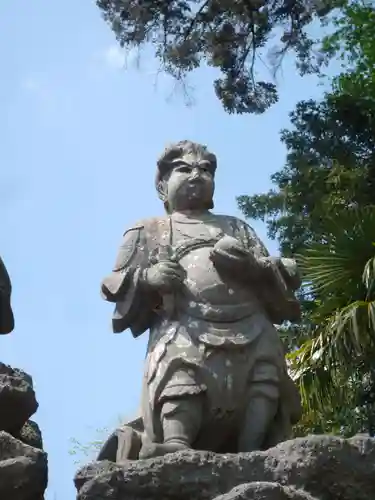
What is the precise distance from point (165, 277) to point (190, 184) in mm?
831

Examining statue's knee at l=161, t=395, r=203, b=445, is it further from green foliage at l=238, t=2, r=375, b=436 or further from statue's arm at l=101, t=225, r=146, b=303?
green foliage at l=238, t=2, r=375, b=436

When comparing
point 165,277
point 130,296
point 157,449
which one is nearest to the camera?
point 157,449

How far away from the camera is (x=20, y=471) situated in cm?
532

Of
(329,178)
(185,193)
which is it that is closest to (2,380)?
(185,193)

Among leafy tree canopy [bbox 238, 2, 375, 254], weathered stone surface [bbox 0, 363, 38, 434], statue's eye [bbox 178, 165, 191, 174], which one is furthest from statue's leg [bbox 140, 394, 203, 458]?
leafy tree canopy [bbox 238, 2, 375, 254]

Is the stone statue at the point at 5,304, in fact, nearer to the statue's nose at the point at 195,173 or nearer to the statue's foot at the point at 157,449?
the statue's nose at the point at 195,173

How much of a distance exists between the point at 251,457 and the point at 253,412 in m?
0.64

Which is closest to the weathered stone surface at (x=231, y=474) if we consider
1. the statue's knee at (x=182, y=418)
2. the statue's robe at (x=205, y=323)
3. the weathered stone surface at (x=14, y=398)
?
the statue's knee at (x=182, y=418)

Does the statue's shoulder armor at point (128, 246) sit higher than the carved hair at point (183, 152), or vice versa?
the carved hair at point (183, 152)

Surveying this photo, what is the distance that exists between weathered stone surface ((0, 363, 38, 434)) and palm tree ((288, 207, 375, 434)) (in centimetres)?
450

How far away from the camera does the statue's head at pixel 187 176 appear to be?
6.63 meters

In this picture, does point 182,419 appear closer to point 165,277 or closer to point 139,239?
point 165,277

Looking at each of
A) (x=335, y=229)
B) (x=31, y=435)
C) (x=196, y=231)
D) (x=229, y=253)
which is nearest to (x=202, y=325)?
(x=229, y=253)

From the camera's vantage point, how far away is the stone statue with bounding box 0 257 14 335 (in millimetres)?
6301
